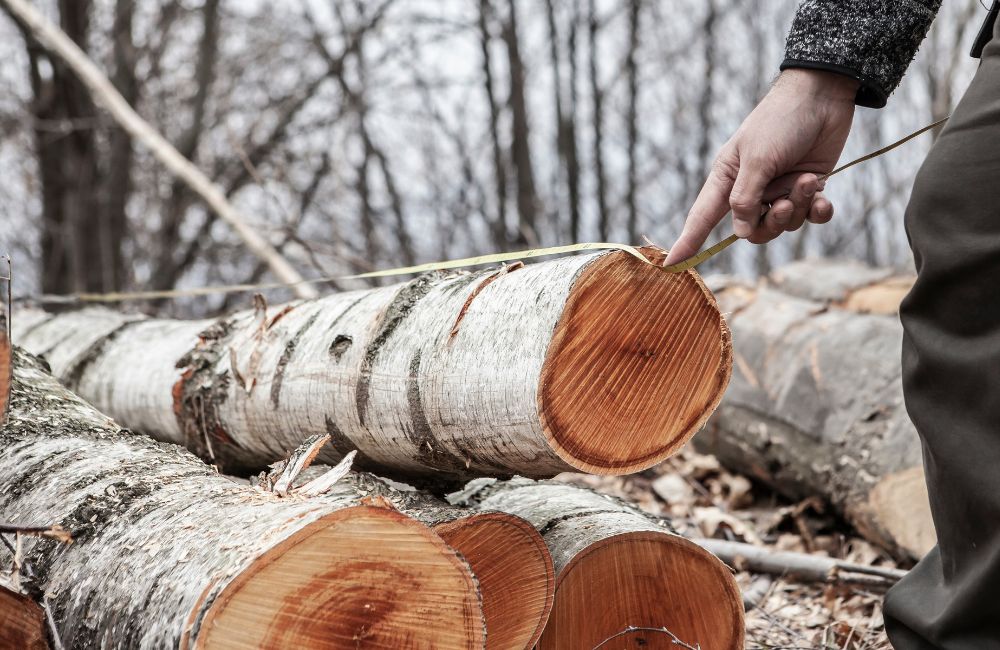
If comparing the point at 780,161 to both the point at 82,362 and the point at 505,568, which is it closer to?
the point at 505,568

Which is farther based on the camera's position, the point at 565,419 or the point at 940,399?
the point at 565,419

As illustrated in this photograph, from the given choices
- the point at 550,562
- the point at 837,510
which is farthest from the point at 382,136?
the point at 550,562

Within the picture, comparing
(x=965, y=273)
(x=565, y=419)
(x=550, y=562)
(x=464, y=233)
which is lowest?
(x=464, y=233)

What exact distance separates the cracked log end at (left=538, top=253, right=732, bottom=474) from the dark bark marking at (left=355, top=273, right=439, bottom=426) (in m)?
0.54

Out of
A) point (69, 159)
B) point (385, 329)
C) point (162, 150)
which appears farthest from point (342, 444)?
point (69, 159)

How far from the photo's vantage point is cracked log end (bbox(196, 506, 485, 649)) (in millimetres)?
1195

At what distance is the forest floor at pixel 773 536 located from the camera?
2.31 m

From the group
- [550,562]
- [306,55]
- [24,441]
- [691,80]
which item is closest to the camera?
[550,562]

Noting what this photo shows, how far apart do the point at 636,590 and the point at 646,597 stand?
0.10 ft

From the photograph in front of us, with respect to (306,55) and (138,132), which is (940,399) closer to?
(138,132)

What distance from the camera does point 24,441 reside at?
1964 mm

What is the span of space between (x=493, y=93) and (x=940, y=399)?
858 centimetres

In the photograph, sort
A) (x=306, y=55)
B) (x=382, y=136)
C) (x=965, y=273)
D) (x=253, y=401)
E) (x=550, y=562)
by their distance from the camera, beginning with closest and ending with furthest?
(x=965, y=273) < (x=550, y=562) < (x=253, y=401) < (x=306, y=55) < (x=382, y=136)

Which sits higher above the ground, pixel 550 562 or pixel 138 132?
pixel 138 132
